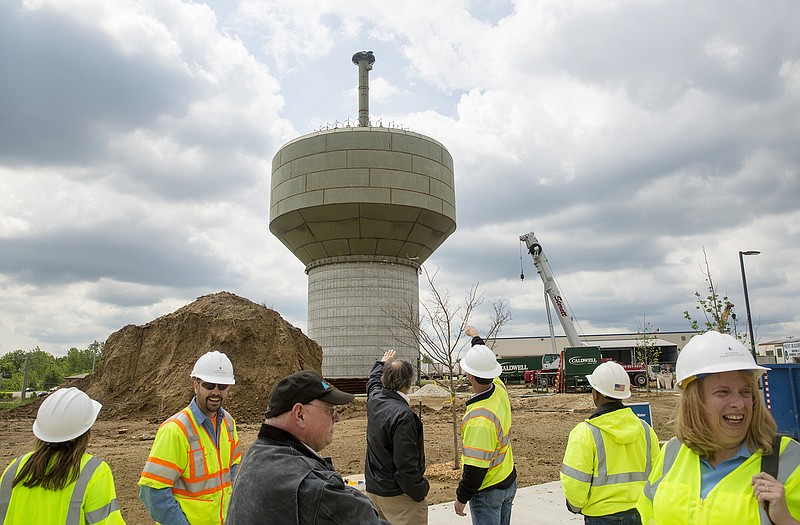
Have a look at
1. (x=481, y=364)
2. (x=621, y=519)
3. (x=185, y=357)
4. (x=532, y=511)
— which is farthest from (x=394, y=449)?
(x=185, y=357)

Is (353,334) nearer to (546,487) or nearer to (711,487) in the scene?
(546,487)

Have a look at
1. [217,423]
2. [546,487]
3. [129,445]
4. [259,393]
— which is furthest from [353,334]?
[217,423]

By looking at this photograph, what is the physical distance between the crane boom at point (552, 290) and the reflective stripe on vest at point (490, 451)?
32794 millimetres

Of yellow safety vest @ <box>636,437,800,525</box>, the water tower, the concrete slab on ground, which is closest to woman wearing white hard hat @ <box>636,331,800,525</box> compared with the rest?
yellow safety vest @ <box>636,437,800,525</box>

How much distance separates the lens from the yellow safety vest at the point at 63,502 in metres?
2.94

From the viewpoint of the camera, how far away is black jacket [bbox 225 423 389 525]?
2.02 meters

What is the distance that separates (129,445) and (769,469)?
52.9ft

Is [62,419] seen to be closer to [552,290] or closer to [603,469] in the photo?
[603,469]

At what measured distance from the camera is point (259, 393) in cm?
2184

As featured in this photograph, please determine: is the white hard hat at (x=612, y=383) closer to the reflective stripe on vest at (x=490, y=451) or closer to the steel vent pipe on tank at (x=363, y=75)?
the reflective stripe on vest at (x=490, y=451)

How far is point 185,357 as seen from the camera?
2356cm

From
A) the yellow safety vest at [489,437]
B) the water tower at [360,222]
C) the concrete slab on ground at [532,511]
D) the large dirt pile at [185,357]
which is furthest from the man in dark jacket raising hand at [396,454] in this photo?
the water tower at [360,222]

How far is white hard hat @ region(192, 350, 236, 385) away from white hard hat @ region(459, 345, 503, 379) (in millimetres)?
1876

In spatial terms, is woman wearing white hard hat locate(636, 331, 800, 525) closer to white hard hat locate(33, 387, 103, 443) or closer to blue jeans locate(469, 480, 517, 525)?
blue jeans locate(469, 480, 517, 525)
